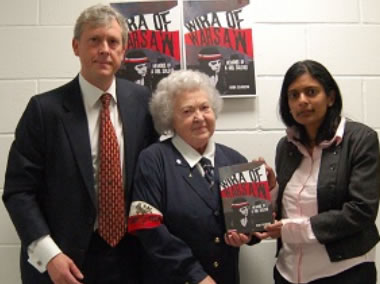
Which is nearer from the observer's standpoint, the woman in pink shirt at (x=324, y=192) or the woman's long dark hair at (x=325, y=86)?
the woman in pink shirt at (x=324, y=192)

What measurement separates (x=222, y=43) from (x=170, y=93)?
51cm

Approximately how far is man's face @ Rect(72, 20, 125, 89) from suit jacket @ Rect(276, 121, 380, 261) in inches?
34.1

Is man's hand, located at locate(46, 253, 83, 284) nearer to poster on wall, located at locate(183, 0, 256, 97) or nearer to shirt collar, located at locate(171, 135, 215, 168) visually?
shirt collar, located at locate(171, 135, 215, 168)

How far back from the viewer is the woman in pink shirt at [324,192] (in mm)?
1406

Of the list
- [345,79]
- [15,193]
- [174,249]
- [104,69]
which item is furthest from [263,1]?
[15,193]

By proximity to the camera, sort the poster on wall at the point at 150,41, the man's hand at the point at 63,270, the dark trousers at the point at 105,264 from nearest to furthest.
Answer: the man's hand at the point at 63,270 → the dark trousers at the point at 105,264 → the poster on wall at the point at 150,41

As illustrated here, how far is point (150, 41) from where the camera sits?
74.2 inches

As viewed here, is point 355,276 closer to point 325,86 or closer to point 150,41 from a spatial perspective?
point 325,86

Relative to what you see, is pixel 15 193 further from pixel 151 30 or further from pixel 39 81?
pixel 151 30

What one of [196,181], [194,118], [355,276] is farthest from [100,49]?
[355,276]

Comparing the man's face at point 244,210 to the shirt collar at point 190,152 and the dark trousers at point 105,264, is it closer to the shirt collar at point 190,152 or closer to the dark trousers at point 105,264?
the shirt collar at point 190,152

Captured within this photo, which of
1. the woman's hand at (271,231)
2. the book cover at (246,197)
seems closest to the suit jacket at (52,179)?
the book cover at (246,197)

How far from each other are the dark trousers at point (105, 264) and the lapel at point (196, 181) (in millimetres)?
335

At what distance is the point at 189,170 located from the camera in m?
1.47
